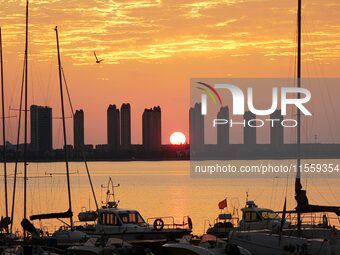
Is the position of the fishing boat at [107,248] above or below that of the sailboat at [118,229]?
below

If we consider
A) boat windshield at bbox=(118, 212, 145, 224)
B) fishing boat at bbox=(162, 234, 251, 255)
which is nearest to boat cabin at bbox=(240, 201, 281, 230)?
boat windshield at bbox=(118, 212, 145, 224)

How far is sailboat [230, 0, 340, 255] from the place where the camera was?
1407 inches

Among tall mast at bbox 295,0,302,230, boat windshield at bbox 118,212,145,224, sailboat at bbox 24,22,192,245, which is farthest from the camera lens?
boat windshield at bbox 118,212,145,224

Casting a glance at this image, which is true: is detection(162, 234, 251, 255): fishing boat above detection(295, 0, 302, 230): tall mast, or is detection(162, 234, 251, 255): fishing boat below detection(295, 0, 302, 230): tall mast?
below

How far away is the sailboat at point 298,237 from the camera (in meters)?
35.8

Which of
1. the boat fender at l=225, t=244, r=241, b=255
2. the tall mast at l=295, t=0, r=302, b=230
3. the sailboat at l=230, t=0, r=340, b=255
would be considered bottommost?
the boat fender at l=225, t=244, r=241, b=255

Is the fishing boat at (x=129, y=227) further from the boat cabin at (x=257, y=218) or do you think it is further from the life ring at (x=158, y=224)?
the boat cabin at (x=257, y=218)

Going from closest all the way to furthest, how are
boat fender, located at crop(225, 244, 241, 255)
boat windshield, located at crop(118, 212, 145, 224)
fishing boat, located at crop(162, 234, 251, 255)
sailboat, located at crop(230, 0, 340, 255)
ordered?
sailboat, located at crop(230, 0, 340, 255)
boat fender, located at crop(225, 244, 241, 255)
fishing boat, located at crop(162, 234, 251, 255)
boat windshield, located at crop(118, 212, 145, 224)

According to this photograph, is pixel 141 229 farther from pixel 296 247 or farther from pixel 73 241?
pixel 296 247

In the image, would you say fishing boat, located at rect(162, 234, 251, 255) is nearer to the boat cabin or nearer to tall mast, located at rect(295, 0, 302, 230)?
tall mast, located at rect(295, 0, 302, 230)

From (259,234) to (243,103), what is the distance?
2486cm

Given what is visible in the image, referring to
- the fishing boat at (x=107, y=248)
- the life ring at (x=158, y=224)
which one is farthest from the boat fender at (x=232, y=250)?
the life ring at (x=158, y=224)

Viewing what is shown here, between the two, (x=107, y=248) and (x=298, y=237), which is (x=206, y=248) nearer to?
(x=298, y=237)

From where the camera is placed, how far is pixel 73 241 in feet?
151
